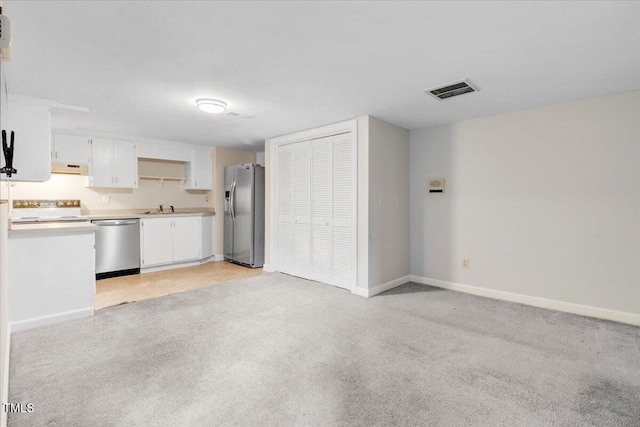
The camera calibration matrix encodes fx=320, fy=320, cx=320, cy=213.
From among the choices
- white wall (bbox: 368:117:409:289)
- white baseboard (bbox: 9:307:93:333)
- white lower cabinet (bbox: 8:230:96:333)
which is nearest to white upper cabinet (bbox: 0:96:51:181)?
white lower cabinet (bbox: 8:230:96:333)

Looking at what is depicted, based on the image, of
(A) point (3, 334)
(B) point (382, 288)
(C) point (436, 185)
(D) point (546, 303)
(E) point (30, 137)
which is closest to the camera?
(A) point (3, 334)

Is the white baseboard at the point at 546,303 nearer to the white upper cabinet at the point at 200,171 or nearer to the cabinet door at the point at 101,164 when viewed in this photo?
the white upper cabinet at the point at 200,171

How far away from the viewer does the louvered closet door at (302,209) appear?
4.53 m

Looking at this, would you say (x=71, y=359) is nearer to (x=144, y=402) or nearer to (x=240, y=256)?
(x=144, y=402)

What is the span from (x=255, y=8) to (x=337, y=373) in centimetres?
224

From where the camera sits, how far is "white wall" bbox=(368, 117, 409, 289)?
3.86m

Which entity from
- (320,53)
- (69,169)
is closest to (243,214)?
(69,169)

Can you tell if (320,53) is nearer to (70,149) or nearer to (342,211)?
(342,211)

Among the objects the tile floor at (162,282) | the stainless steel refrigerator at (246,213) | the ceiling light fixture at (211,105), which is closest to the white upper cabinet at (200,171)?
the stainless steel refrigerator at (246,213)

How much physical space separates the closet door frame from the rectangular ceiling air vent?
3.54ft

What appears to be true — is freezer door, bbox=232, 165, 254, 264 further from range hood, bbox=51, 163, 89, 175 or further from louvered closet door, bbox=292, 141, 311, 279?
range hood, bbox=51, 163, 89, 175

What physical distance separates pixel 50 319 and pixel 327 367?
256cm

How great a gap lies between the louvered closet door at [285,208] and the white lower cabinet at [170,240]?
172 cm

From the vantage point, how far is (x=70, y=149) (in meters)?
4.60
